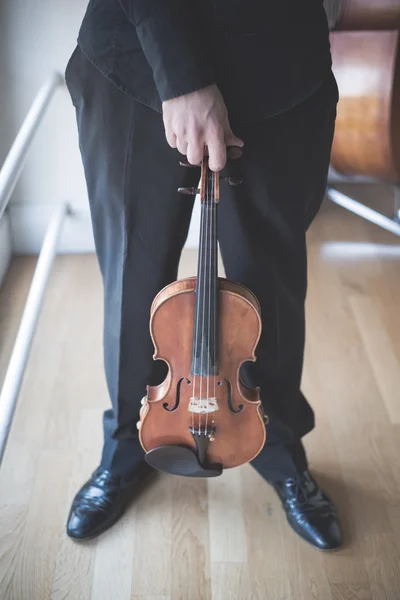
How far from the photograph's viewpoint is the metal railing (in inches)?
45.9

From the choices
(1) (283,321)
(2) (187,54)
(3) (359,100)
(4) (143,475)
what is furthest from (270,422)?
(3) (359,100)

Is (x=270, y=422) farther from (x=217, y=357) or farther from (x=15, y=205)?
Result: (x=15, y=205)

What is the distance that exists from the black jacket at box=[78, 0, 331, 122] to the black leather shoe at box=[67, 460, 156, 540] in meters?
0.73

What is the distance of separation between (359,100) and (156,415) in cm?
120

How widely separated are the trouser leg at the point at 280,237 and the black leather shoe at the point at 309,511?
3 centimetres

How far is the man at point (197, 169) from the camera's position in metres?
0.86

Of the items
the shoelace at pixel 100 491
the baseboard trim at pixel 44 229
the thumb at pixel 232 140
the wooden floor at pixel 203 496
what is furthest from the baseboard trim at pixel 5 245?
the thumb at pixel 232 140

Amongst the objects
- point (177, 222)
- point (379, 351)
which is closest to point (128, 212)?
point (177, 222)

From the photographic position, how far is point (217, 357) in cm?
102

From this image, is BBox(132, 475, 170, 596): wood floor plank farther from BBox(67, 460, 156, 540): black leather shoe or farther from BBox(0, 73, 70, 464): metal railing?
BBox(0, 73, 70, 464): metal railing

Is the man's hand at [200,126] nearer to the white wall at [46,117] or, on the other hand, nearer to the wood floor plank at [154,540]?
the wood floor plank at [154,540]

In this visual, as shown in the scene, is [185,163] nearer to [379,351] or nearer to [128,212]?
[128,212]

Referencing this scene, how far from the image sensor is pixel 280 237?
1.07 m

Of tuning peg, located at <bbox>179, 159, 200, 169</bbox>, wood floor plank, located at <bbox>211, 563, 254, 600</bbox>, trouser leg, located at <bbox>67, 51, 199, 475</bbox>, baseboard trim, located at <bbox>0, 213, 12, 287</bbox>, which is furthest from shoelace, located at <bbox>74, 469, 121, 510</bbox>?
baseboard trim, located at <bbox>0, 213, 12, 287</bbox>
